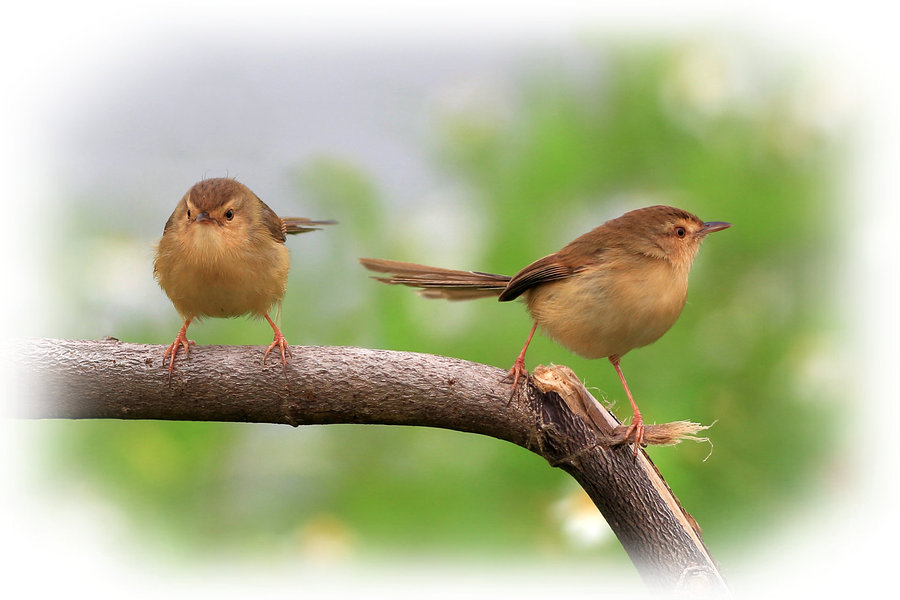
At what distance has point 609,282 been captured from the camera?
2.66 meters

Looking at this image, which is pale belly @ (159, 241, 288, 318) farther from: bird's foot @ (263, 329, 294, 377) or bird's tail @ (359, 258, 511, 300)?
bird's tail @ (359, 258, 511, 300)

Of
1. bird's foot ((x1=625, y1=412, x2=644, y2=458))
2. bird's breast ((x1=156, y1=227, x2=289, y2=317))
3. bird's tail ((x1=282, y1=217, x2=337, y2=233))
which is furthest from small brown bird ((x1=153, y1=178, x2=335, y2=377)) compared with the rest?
bird's foot ((x1=625, y1=412, x2=644, y2=458))

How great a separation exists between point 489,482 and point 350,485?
1.80 feet

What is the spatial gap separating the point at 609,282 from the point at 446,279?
573mm

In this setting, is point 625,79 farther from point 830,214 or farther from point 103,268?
point 103,268

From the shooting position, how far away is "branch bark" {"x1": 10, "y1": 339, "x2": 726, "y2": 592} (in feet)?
8.02

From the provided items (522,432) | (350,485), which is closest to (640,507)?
(522,432)

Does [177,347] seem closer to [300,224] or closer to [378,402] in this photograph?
[378,402]

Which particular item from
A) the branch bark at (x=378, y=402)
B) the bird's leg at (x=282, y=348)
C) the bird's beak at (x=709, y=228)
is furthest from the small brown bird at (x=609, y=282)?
the bird's leg at (x=282, y=348)

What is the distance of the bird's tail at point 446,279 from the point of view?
114 inches

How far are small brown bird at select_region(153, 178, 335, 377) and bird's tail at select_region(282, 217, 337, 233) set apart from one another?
0.32 m

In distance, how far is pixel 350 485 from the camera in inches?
133

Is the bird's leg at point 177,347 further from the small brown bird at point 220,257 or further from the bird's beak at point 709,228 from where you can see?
the bird's beak at point 709,228

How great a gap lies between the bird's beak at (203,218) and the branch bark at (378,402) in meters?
0.44
